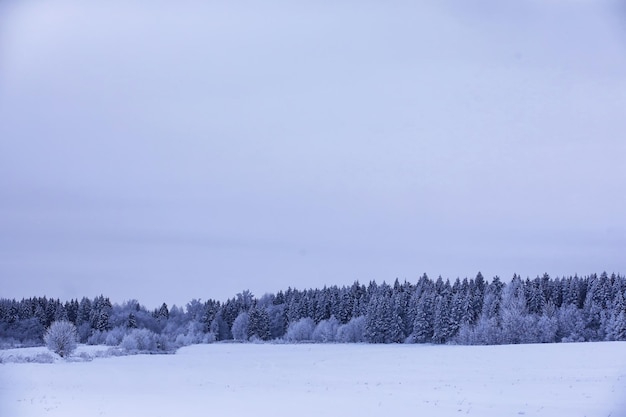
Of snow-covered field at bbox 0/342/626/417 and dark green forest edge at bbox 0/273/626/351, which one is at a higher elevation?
dark green forest edge at bbox 0/273/626/351

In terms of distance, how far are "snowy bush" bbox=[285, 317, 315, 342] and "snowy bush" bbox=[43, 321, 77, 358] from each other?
55952 millimetres

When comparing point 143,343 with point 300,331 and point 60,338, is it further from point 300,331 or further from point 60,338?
point 300,331

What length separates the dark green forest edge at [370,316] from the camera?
286 ft

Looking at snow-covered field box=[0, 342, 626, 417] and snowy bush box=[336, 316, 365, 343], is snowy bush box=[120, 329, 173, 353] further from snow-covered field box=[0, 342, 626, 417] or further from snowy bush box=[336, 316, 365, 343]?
snowy bush box=[336, 316, 365, 343]

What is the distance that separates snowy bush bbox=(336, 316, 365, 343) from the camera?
11256 centimetres

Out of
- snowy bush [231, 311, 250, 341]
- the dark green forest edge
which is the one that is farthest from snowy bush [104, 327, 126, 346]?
snowy bush [231, 311, 250, 341]

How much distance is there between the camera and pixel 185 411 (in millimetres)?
27375

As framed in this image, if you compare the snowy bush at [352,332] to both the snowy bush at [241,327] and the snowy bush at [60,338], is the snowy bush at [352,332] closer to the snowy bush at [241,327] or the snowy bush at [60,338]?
the snowy bush at [241,327]

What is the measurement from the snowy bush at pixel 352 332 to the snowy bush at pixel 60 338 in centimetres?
5436

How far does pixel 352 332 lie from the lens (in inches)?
4456

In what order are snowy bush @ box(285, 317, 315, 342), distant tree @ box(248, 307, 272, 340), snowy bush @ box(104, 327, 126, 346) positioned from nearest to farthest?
snowy bush @ box(104, 327, 126, 346) < snowy bush @ box(285, 317, 315, 342) < distant tree @ box(248, 307, 272, 340)

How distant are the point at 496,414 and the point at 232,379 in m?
22.2

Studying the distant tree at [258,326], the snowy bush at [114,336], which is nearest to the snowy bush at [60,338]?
the snowy bush at [114,336]

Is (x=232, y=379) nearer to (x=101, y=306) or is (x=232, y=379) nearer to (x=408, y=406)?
(x=408, y=406)
